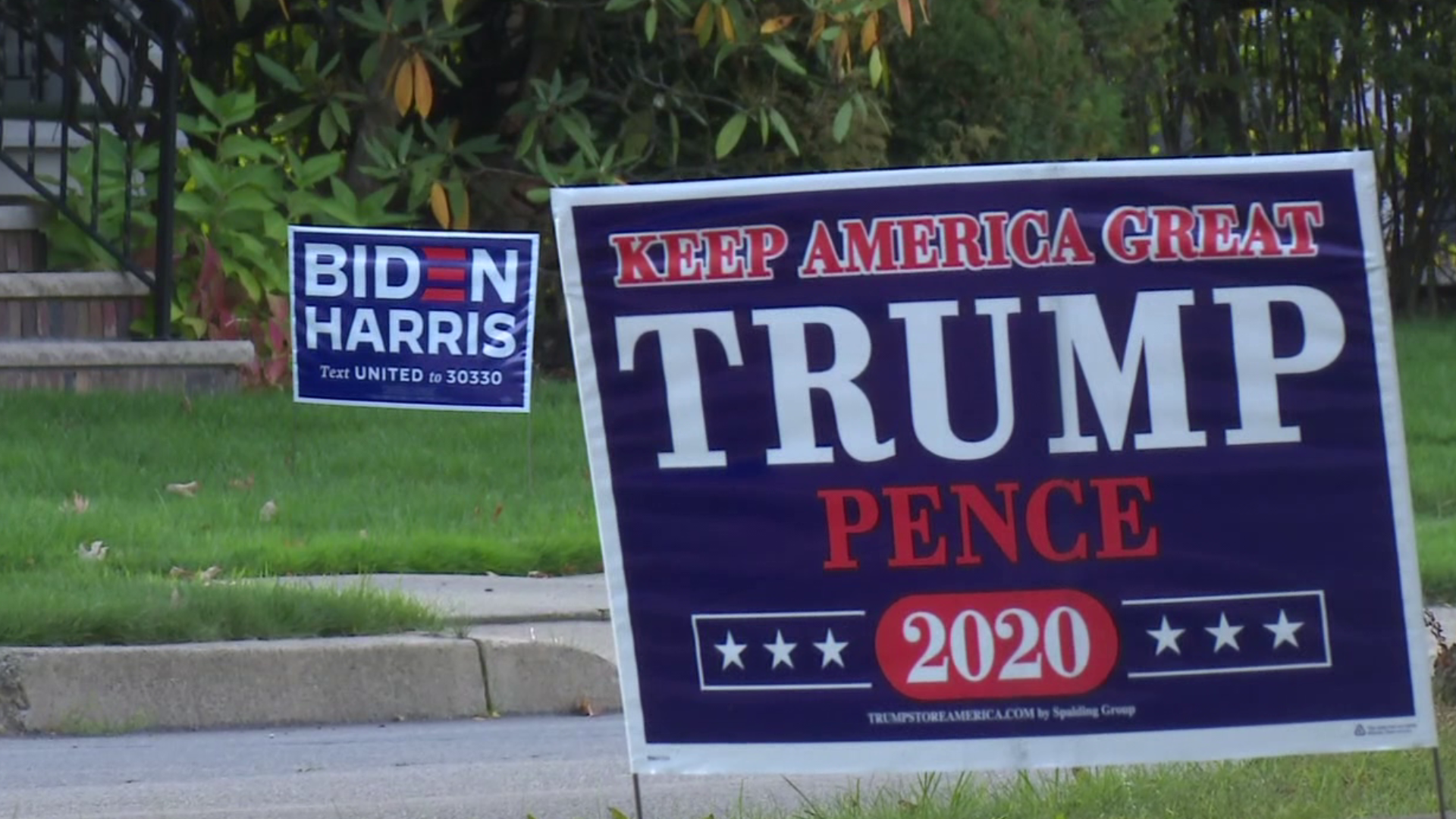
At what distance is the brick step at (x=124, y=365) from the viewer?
10.7m

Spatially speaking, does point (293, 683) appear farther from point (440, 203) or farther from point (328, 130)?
point (328, 130)

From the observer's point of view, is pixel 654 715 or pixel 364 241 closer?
pixel 654 715

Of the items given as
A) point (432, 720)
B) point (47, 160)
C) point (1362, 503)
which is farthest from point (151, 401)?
point (1362, 503)

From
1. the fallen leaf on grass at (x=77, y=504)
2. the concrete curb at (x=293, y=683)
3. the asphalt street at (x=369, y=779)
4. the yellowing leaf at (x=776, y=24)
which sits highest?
the yellowing leaf at (x=776, y=24)

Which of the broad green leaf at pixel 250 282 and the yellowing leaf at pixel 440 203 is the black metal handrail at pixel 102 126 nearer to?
the broad green leaf at pixel 250 282

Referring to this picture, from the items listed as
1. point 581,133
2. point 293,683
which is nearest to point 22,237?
point 581,133

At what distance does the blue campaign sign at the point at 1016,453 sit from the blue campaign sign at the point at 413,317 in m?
4.96

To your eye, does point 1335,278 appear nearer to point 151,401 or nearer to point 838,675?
point 838,675

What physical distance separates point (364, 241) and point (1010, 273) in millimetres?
5489

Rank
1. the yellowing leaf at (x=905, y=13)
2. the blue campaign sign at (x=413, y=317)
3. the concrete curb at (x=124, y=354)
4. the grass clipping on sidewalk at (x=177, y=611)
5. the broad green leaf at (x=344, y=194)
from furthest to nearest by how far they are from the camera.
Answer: the broad green leaf at (x=344, y=194)
the yellowing leaf at (x=905, y=13)
the concrete curb at (x=124, y=354)
the blue campaign sign at (x=413, y=317)
the grass clipping on sidewalk at (x=177, y=611)

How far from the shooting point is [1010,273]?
398 centimetres

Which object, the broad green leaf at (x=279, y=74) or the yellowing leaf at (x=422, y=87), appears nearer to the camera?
the yellowing leaf at (x=422, y=87)

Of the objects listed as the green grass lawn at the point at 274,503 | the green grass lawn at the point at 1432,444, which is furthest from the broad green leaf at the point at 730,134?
the green grass lawn at the point at 1432,444

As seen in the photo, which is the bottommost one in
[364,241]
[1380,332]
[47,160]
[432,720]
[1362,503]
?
[432,720]
